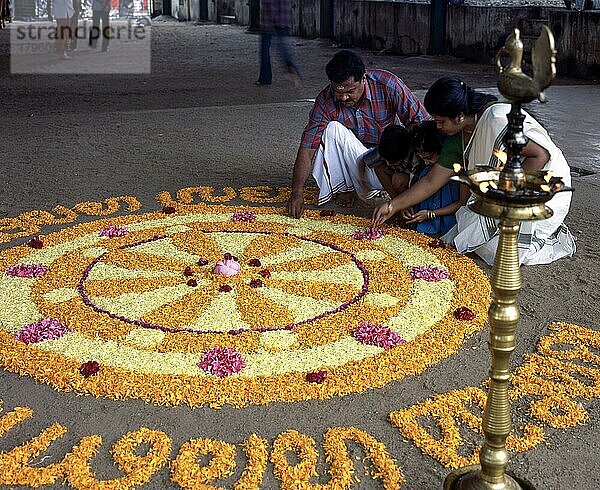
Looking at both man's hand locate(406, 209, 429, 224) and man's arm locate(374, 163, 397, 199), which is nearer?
man's hand locate(406, 209, 429, 224)

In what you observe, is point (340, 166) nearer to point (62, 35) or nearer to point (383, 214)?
point (383, 214)

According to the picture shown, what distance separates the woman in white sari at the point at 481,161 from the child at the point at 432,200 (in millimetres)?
116

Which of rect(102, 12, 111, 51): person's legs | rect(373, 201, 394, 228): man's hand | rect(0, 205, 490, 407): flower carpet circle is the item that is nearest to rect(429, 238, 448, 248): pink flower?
rect(0, 205, 490, 407): flower carpet circle

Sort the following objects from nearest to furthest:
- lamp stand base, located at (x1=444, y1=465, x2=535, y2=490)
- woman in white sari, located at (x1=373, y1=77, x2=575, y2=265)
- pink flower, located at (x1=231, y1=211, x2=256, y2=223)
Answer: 1. lamp stand base, located at (x1=444, y1=465, x2=535, y2=490)
2. woman in white sari, located at (x1=373, y1=77, x2=575, y2=265)
3. pink flower, located at (x1=231, y1=211, x2=256, y2=223)

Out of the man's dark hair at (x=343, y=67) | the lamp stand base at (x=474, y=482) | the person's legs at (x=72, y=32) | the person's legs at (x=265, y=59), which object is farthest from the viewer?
the person's legs at (x=72, y=32)

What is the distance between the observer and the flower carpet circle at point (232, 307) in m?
2.85

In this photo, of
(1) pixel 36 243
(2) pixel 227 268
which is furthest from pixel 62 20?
(2) pixel 227 268

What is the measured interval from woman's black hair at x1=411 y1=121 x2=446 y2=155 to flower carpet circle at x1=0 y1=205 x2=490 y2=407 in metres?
0.49

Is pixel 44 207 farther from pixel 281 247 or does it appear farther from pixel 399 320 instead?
pixel 399 320

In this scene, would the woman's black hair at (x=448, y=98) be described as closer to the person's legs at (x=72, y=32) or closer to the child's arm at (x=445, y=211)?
the child's arm at (x=445, y=211)

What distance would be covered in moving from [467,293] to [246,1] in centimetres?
2025

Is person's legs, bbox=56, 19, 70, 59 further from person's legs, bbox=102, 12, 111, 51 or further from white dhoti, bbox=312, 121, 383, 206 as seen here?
white dhoti, bbox=312, 121, 383, 206

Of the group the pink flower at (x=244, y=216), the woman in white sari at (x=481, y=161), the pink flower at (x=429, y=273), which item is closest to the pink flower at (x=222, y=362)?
the pink flower at (x=429, y=273)

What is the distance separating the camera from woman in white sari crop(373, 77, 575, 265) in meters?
3.68
